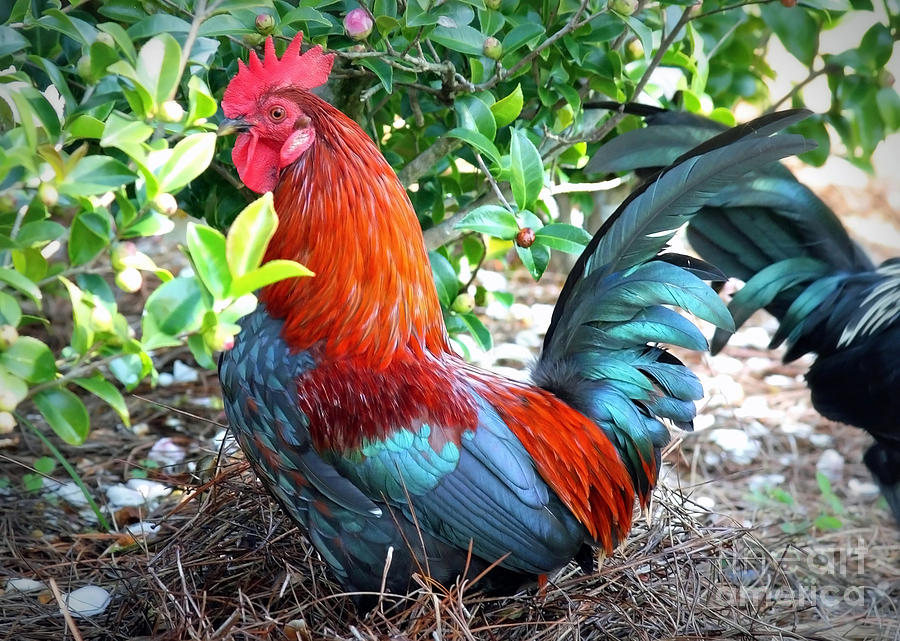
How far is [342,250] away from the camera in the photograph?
2232 mm

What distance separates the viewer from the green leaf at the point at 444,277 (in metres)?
2.91

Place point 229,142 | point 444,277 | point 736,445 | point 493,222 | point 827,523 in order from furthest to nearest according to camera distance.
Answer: point 736,445 → point 827,523 → point 444,277 → point 229,142 → point 493,222

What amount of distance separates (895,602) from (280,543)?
2.25m

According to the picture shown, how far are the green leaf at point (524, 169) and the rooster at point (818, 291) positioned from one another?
78cm

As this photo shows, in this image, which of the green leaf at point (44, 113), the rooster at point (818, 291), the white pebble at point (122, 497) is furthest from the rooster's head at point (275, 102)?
the white pebble at point (122, 497)

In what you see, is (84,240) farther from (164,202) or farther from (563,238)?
(563,238)

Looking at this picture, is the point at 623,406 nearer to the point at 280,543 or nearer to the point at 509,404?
the point at 509,404

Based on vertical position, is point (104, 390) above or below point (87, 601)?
above

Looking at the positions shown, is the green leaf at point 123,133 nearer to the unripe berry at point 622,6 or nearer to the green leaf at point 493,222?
the green leaf at point 493,222

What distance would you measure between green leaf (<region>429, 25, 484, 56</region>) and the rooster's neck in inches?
13.8

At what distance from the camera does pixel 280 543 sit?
2.70m

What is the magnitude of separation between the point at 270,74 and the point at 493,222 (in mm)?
701

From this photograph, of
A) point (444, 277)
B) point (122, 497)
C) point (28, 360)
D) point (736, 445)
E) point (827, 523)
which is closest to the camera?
point (28, 360)

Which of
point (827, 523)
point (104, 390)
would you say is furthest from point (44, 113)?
point (827, 523)
